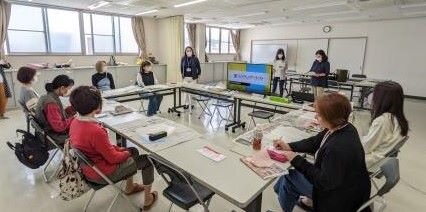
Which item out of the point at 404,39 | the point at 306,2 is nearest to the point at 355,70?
the point at 404,39

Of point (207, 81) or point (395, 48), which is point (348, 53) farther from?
point (207, 81)

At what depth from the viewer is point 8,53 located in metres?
6.02

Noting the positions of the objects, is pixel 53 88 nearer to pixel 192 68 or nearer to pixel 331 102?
pixel 331 102

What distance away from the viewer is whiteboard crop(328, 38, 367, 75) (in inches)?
343

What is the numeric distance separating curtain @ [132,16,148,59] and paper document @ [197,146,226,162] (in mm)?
7432

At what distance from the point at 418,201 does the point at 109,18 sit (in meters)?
8.47

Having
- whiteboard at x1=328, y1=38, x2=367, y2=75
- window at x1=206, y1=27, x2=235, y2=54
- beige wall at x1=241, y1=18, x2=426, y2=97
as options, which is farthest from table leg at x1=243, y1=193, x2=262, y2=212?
window at x1=206, y1=27, x2=235, y2=54

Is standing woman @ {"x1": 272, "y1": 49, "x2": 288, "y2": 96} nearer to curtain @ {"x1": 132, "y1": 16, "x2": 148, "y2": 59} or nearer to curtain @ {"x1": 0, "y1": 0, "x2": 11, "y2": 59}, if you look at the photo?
curtain @ {"x1": 132, "y1": 16, "x2": 148, "y2": 59}

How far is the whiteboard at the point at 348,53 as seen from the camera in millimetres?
8711

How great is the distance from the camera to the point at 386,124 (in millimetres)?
1749

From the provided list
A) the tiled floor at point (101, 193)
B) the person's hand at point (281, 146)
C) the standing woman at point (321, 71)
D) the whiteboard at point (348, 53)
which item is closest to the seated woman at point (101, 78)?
the tiled floor at point (101, 193)

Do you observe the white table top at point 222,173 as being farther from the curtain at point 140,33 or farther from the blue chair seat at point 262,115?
the curtain at point 140,33

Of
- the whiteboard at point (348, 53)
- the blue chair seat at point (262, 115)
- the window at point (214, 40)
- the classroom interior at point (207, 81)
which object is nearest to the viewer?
the classroom interior at point (207, 81)

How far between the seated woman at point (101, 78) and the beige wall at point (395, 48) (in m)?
8.29
